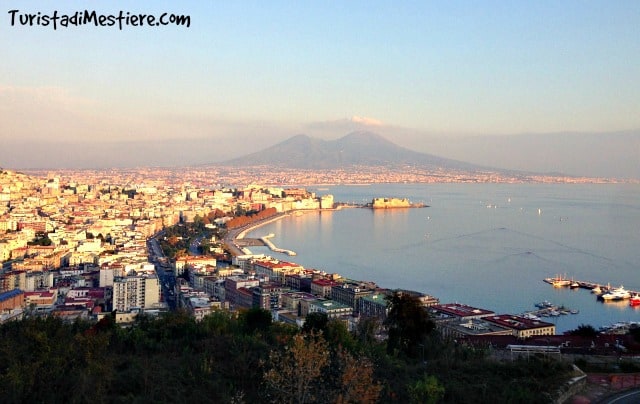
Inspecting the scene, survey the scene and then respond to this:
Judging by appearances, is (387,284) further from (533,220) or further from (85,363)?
(533,220)

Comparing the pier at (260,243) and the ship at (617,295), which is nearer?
the ship at (617,295)

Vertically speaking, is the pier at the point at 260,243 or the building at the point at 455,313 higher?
the building at the point at 455,313

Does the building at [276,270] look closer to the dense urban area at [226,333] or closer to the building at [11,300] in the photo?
the dense urban area at [226,333]

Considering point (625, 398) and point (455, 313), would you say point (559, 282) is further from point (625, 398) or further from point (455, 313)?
point (625, 398)

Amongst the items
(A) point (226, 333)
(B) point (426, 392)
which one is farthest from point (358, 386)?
(A) point (226, 333)

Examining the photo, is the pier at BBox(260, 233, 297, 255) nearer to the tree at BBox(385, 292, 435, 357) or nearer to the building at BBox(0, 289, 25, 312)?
the building at BBox(0, 289, 25, 312)

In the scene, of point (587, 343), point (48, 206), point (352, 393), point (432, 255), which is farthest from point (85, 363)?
point (48, 206)

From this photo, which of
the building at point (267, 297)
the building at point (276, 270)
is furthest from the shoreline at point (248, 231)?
the building at point (267, 297)
